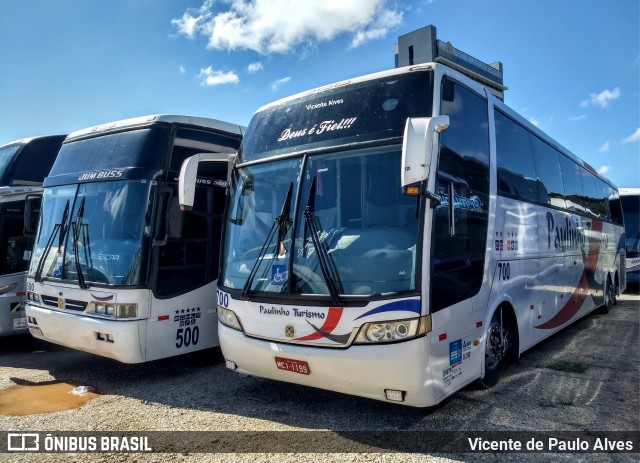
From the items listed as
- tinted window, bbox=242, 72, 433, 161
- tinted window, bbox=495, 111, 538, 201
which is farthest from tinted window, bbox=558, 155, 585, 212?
tinted window, bbox=242, 72, 433, 161

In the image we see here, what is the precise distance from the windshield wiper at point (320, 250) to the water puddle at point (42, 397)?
320cm

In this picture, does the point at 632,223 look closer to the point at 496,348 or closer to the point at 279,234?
the point at 496,348

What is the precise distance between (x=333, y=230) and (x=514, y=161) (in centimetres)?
323

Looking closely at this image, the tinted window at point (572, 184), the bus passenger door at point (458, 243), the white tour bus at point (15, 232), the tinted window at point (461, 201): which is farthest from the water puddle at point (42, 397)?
the tinted window at point (572, 184)

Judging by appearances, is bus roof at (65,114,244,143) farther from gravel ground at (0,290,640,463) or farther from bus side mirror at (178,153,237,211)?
gravel ground at (0,290,640,463)

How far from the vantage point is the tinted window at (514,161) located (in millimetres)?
5883

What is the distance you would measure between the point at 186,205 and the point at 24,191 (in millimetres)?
4509

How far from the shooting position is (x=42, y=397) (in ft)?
18.1

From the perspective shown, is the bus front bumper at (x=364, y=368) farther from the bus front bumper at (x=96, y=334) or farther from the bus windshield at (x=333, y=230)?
the bus front bumper at (x=96, y=334)

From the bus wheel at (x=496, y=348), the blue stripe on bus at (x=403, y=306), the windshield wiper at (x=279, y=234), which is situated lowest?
the bus wheel at (x=496, y=348)

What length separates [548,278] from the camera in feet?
23.6

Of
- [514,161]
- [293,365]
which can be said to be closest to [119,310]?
[293,365]

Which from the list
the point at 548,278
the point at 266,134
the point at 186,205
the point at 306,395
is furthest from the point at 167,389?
the point at 548,278

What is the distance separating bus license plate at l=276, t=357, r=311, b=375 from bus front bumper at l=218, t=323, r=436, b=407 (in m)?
0.01
